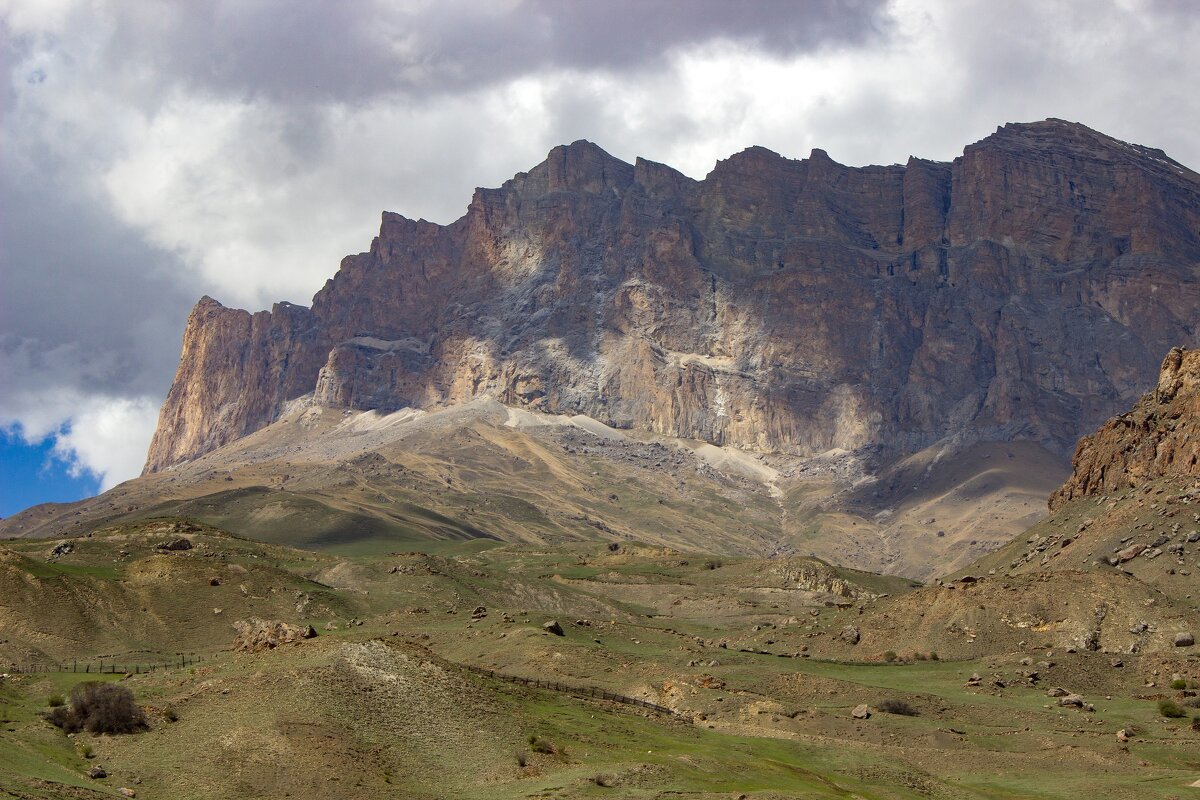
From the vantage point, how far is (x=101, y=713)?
226 feet

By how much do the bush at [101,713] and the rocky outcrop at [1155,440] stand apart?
129039 millimetres

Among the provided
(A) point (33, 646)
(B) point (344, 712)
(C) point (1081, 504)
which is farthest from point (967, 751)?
(C) point (1081, 504)

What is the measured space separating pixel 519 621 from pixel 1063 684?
44.6 metres

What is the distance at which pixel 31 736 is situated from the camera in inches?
2621

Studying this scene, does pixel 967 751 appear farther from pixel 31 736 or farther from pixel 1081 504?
pixel 1081 504

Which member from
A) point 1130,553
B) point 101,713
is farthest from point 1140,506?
point 101,713

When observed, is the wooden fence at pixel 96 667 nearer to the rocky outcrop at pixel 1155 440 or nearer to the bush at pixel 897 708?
the bush at pixel 897 708

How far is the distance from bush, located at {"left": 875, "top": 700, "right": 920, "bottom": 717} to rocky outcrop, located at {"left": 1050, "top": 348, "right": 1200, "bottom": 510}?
255 feet

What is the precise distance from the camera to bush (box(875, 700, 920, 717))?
100 meters

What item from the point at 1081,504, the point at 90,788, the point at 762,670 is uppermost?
the point at 1081,504

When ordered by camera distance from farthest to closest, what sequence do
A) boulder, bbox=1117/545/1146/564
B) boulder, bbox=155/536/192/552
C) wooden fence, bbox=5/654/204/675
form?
boulder, bbox=155/536/192/552
boulder, bbox=1117/545/1146/564
wooden fence, bbox=5/654/204/675

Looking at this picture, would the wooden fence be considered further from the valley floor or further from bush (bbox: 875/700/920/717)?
bush (bbox: 875/700/920/717)

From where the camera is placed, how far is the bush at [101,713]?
68.7 meters

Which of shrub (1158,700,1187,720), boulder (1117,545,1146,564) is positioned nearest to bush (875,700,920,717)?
shrub (1158,700,1187,720)
